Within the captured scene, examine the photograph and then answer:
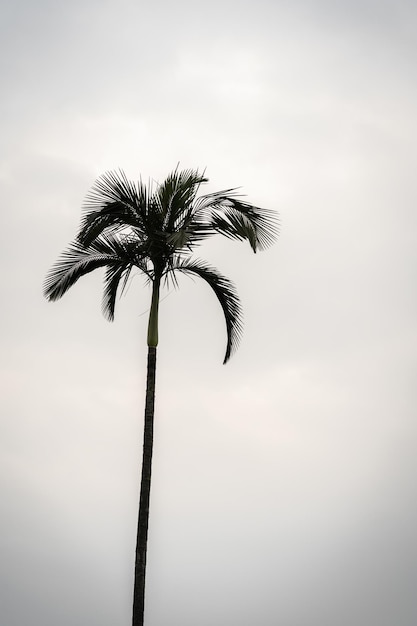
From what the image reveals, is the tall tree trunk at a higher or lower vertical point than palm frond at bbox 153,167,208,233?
lower

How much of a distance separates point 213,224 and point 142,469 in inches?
208

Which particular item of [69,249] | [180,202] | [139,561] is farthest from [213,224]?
[139,561]

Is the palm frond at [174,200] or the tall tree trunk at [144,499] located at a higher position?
the palm frond at [174,200]

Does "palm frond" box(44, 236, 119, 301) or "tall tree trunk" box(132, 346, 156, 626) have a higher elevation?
"palm frond" box(44, 236, 119, 301)

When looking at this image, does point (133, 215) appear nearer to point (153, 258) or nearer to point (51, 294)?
point (153, 258)

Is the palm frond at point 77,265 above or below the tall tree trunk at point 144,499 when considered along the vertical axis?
above

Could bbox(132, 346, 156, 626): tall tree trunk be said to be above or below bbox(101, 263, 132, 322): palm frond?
below

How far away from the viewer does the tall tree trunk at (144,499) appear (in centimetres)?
1542

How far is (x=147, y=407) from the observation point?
16688mm

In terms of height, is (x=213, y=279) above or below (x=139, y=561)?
above

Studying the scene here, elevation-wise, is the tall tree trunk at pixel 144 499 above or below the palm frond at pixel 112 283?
below

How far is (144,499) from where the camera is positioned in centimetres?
1593

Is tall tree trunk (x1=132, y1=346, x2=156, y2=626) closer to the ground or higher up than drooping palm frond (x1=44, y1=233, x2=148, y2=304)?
closer to the ground

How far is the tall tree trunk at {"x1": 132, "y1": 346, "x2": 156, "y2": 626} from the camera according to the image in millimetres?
15422
